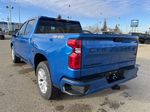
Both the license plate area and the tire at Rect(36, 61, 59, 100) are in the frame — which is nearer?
the license plate area

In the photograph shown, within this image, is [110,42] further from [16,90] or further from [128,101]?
[16,90]

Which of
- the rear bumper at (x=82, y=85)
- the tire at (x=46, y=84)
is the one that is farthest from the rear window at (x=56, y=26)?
the rear bumper at (x=82, y=85)

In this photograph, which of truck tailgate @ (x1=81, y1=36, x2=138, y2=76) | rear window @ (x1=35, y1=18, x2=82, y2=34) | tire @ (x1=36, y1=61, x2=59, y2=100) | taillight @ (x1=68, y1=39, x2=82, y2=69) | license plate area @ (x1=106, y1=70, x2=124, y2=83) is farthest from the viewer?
rear window @ (x1=35, y1=18, x2=82, y2=34)

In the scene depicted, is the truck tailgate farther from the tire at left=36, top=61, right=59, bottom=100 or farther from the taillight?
the tire at left=36, top=61, right=59, bottom=100

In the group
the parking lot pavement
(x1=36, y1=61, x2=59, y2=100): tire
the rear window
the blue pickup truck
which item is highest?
the rear window

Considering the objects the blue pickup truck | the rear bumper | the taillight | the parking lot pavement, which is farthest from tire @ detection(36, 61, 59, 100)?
the taillight

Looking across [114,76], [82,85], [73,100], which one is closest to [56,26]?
[73,100]

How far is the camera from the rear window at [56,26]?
16.5 ft

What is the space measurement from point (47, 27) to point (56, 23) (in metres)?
0.35

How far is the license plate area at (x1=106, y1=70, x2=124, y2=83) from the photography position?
3.62m

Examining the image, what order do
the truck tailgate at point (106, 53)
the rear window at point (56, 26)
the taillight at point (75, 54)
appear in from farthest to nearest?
the rear window at point (56, 26), the truck tailgate at point (106, 53), the taillight at point (75, 54)

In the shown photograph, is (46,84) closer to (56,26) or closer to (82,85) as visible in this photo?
(82,85)

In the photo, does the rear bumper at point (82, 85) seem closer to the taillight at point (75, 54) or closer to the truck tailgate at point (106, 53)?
the truck tailgate at point (106, 53)

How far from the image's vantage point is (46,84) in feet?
12.9
